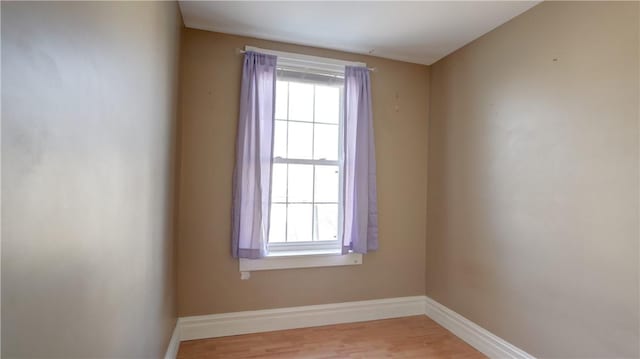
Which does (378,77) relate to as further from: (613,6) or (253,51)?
(613,6)

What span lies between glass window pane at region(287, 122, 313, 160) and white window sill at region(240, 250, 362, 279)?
0.86 m

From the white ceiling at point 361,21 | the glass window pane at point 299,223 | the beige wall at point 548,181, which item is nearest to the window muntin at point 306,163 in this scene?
the glass window pane at point 299,223

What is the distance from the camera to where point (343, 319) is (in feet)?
9.63

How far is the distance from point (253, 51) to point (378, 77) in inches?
46.9

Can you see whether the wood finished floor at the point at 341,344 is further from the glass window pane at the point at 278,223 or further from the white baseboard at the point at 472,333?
the glass window pane at the point at 278,223

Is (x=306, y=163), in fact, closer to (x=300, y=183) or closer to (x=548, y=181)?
(x=300, y=183)

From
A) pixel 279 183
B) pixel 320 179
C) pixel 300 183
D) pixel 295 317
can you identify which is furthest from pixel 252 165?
pixel 295 317

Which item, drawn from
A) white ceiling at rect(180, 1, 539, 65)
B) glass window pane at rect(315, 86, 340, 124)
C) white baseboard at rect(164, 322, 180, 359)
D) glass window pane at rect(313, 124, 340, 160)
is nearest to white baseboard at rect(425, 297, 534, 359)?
glass window pane at rect(313, 124, 340, 160)

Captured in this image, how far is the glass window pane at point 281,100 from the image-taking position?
2.83m

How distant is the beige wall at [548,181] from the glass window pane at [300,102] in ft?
4.18

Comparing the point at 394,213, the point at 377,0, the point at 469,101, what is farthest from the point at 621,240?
the point at 377,0

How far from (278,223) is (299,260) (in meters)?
0.37

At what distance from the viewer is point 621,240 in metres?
1.65

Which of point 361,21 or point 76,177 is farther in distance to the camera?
point 361,21
